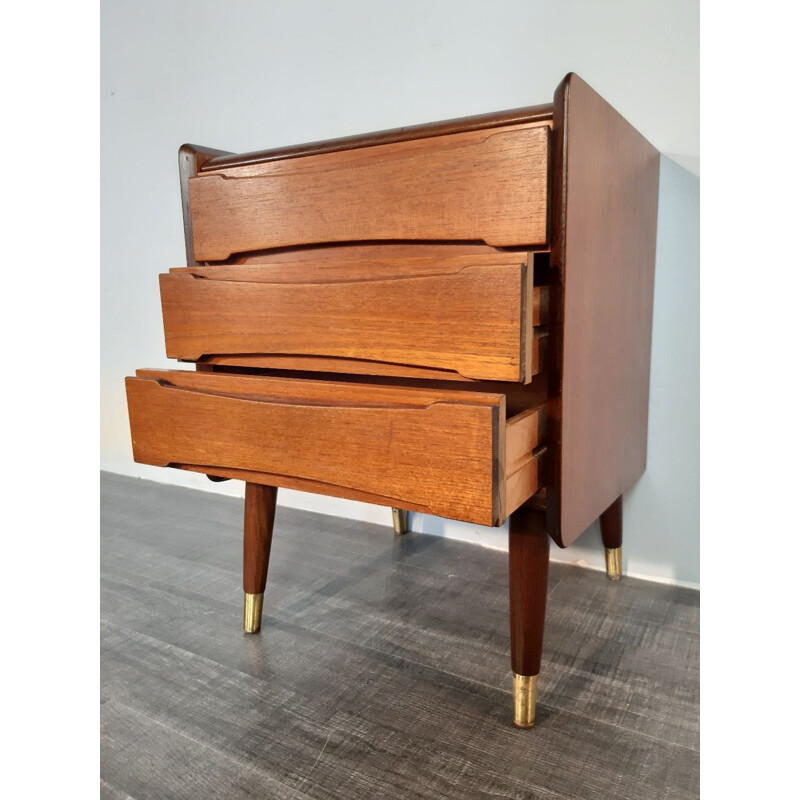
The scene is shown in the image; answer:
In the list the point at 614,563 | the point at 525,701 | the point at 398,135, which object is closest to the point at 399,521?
the point at 614,563

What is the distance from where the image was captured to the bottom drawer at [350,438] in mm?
667

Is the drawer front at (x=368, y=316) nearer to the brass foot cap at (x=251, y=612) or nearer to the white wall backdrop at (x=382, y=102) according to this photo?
the brass foot cap at (x=251, y=612)

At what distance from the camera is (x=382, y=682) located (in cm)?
94

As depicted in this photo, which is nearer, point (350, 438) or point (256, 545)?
point (350, 438)

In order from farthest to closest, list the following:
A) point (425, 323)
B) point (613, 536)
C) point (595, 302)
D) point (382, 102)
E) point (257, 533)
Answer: point (382, 102), point (613, 536), point (257, 533), point (595, 302), point (425, 323)

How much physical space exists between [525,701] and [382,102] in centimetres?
121

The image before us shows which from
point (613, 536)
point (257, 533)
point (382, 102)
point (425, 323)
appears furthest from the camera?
point (382, 102)

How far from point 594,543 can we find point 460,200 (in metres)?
0.82

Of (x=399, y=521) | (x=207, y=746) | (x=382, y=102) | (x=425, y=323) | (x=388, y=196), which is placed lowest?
(x=207, y=746)

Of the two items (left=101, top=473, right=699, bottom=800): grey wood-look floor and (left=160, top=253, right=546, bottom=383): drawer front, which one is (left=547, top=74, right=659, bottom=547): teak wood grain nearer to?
(left=160, top=253, right=546, bottom=383): drawer front

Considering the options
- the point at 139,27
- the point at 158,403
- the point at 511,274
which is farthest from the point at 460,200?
the point at 139,27

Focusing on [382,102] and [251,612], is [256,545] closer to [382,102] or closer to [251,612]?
[251,612]
